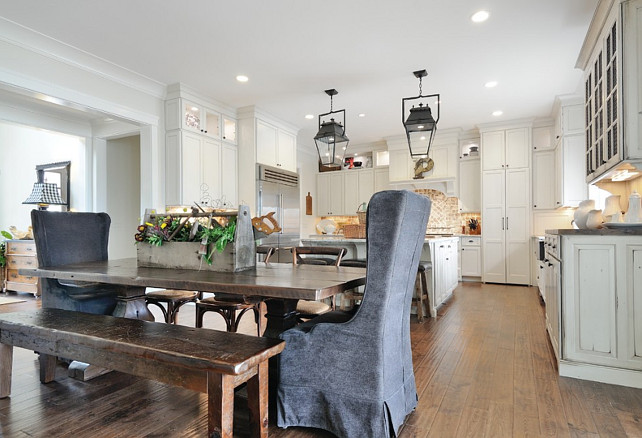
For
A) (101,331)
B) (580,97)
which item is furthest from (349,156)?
(101,331)

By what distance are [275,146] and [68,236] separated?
3770 millimetres

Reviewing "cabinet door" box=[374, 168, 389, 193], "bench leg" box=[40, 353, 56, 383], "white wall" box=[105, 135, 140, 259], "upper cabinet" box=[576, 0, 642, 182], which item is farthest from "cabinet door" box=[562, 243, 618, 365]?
"white wall" box=[105, 135, 140, 259]

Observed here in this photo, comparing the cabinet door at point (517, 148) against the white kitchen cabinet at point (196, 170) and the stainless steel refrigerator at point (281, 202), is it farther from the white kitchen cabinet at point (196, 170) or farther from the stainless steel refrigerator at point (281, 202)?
the white kitchen cabinet at point (196, 170)

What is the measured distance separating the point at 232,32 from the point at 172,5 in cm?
58

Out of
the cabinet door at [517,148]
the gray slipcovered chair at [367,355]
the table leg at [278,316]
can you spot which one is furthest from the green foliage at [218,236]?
the cabinet door at [517,148]

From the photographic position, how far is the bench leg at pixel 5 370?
204cm

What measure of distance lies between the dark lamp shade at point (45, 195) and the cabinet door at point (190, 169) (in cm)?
257

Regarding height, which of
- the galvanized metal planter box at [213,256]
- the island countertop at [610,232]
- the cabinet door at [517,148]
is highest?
the cabinet door at [517,148]

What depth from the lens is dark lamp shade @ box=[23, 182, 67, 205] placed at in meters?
5.54

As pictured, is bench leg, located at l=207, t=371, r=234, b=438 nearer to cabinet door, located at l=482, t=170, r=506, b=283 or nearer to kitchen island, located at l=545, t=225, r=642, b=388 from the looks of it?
kitchen island, located at l=545, t=225, r=642, b=388

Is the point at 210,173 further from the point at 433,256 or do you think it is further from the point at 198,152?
the point at 433,256

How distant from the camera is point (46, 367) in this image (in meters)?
2.25

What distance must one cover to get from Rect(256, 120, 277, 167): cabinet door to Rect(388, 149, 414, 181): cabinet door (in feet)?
8.44

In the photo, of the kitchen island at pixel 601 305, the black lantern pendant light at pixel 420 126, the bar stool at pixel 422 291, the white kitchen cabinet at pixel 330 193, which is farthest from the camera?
the white kitchen cabinet at pixel 330 193
